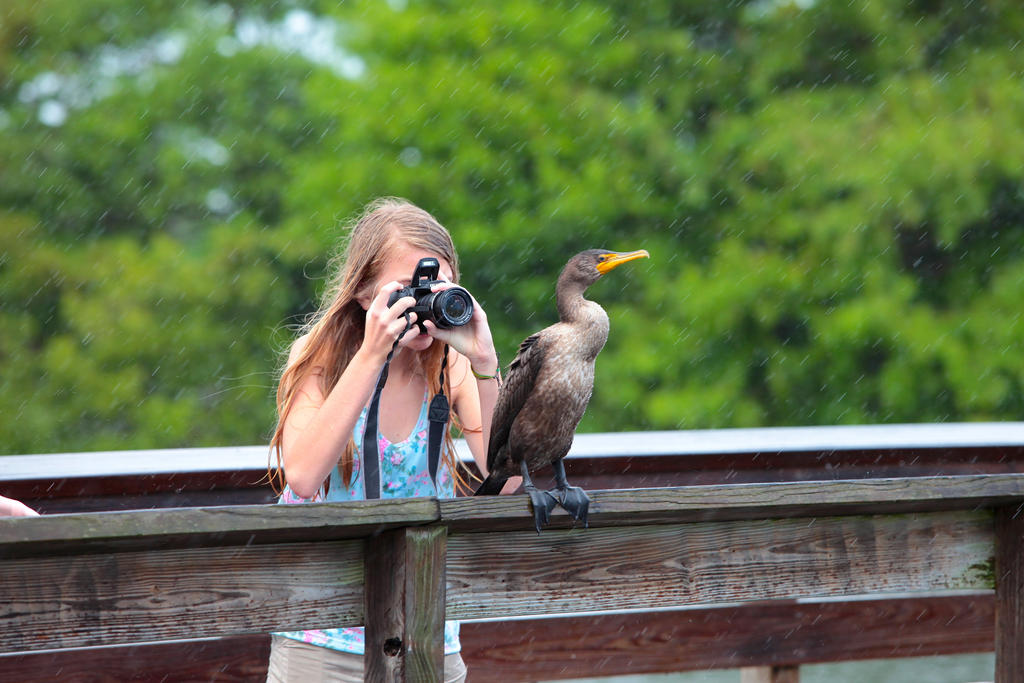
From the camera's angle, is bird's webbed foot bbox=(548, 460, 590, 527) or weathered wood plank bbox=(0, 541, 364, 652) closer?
weathered wood plank bbox=(0, 541, 364, 652)

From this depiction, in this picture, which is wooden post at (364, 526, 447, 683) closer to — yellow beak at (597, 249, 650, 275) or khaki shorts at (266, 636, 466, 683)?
khaki shorts at (266, 636, 466, 683)

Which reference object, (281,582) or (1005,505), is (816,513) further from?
(281,582)

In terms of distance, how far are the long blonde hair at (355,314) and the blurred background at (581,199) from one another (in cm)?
805

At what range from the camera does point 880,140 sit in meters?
10.0

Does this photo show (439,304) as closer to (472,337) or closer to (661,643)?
(472,337)

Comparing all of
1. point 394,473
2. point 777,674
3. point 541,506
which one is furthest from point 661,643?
point 541,506

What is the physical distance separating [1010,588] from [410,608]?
3.37 ft

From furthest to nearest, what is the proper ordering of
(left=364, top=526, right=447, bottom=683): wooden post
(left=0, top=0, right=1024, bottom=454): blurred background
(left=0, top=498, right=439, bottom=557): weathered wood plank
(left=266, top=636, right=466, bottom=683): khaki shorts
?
(left=0, top=0, right=1024, bottom=454): blurred background, (left=266, top=636, right=466, bottom=683): khaki shorts, (left=364, top=526, right=447, bottom=683): wooden post, (left=0, top=498, right=439, bottom=557): weathered wood plank

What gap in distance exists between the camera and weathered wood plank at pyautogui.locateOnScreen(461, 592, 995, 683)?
2.56 meters

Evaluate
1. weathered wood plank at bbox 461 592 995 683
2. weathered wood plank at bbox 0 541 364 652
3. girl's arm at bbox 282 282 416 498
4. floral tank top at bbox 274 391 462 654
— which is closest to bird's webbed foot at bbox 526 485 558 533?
weathered wood plank at bbox 0 541 364 652

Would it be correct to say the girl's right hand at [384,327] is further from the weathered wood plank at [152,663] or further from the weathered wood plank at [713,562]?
the weathered wood plank at [152,663]

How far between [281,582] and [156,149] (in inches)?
478

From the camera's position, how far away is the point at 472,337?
6.37 ft

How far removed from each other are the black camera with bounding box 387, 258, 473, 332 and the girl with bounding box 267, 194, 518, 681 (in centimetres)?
2
